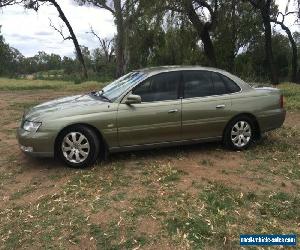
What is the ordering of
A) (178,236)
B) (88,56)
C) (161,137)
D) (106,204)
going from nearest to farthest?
(178,236) → (106,204) → (161,137) → (88,56)

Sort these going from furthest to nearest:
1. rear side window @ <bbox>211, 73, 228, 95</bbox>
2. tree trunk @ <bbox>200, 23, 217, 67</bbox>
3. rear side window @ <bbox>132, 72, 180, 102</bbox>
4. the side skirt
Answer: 1. tree trunk @ <bbox>200, 23, 217, 67</bbox>
2. rear side window @ <bbox>211, 73, 228, 95</bbox>
3. rear side window @ <bbox>132, 72, 180, 102</bbox>
4. the side skirt

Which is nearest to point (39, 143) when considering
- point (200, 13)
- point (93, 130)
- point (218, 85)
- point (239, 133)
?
point (93, 130)

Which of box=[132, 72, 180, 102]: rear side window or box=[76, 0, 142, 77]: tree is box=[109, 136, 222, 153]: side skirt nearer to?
box=[132, 72, 180, 102]: rear side window

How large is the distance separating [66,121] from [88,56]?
57.7 m

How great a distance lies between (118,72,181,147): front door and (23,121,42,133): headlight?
1.19 metres

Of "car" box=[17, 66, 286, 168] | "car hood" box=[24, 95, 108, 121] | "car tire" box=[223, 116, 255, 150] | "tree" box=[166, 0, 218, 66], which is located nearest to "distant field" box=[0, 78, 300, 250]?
"car tire" box=[223, 116, 255, 150]

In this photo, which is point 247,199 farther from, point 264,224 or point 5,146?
point 5,146

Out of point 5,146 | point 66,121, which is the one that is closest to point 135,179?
point 66,121

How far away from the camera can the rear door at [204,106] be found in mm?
7512

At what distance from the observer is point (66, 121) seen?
6797 millimetres

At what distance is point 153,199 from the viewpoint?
5.70 m

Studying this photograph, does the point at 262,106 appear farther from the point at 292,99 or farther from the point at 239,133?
the point at 292,99

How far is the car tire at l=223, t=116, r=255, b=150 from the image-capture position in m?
7.84

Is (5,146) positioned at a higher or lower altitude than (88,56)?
lower
